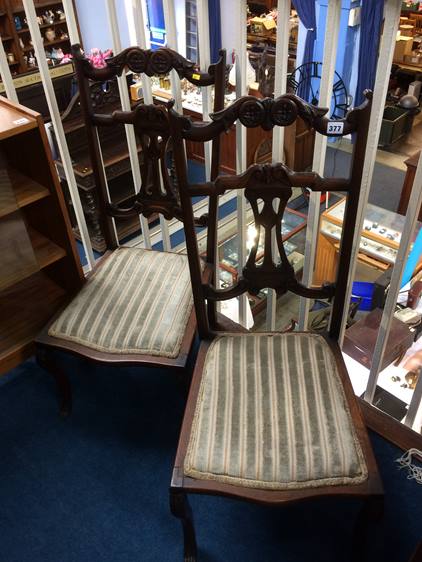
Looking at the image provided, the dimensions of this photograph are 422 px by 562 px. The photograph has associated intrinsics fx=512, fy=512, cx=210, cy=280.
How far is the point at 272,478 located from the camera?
1.11 metres

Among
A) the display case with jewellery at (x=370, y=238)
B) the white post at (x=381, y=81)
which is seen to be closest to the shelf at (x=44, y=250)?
the white post at (x=381, y=81)

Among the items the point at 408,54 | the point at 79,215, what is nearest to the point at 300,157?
the point at 408,54

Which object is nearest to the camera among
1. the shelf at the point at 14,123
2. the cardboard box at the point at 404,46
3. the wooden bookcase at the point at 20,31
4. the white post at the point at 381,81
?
the white post at the point at 381,81

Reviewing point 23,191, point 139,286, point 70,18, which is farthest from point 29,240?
point 70,18

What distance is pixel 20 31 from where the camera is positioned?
636 centimetres

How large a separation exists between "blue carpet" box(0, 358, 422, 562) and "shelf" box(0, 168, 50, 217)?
26.7 inches

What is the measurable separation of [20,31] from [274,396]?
662cm

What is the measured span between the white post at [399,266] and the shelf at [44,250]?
103cm

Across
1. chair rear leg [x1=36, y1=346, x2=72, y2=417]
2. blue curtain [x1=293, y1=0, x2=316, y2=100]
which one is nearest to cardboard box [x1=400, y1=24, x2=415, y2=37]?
blue curtain [x1=293, y1=0, x2=316, y2=100]

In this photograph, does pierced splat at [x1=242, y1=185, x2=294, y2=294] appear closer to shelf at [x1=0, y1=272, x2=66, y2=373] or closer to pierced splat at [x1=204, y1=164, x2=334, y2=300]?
pierced splat at [x1=204, y1=164, x2=334, y2=300]

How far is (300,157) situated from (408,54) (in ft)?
8.74

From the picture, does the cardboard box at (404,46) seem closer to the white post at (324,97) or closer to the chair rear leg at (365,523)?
the white post at (324,97)

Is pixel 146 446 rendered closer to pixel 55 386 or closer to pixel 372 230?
pixel 55 386

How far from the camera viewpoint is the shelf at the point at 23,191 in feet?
5.01
